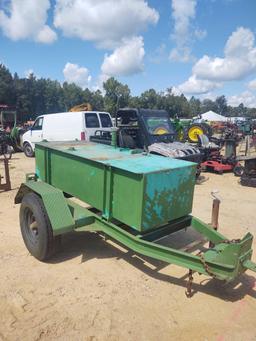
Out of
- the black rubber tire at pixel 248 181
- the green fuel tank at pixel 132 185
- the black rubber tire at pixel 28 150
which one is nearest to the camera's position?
the green fuel tank at pixel 132 185

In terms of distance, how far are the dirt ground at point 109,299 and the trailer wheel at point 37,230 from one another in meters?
0.19

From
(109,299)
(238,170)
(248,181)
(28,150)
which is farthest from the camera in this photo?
(28,150)

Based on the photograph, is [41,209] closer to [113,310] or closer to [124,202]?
[124,202]

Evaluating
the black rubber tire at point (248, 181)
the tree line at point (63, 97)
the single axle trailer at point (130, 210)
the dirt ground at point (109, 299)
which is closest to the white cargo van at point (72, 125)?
the black rubber tire at point (248, 181)

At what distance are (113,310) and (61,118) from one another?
9.84 m

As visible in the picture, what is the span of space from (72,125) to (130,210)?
8624 mm


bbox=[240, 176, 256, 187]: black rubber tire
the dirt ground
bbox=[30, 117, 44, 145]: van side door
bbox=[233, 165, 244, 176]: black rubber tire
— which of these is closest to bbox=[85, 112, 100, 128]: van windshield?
bbox=[30, 117, 44, 145]: van side door

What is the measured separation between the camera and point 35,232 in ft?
14.5

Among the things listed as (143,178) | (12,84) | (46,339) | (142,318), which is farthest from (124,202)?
(12,84)

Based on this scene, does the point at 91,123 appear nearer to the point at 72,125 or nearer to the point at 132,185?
the point at 72,125

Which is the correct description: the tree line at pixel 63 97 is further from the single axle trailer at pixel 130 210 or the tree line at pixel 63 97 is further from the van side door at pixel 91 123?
the single axle trailer at pixel 130 210

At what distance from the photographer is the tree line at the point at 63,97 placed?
193 feet

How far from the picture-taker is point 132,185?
11.4ft

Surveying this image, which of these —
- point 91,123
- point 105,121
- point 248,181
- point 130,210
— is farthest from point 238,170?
point 130,210
